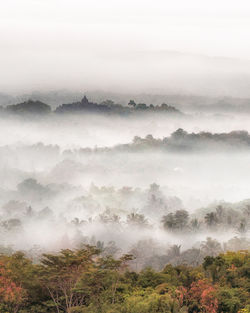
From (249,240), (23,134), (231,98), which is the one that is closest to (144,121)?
(231,98)

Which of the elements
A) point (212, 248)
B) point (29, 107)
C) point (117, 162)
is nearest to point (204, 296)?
point (212, 248)

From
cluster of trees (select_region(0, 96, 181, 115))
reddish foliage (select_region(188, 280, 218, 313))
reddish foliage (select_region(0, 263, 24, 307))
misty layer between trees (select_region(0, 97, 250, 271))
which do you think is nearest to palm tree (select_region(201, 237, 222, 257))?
misty layer between trees (select_region(0, 97, 250, 271))

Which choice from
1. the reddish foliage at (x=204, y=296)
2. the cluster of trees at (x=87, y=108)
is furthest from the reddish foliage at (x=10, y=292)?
the cluster of trees at (x=87, y=108)

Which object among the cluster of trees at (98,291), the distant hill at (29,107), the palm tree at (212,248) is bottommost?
the palm tree at (212,248)

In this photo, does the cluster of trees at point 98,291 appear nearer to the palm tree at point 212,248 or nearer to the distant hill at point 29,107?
the palm tree at point 212,248

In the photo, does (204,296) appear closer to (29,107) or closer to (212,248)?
(212,248)

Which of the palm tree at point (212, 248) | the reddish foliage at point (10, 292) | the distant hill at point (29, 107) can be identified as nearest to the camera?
the reddish foliage at point (10, 292)

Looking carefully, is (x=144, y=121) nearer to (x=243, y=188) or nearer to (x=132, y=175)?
(x=132, y=175)
